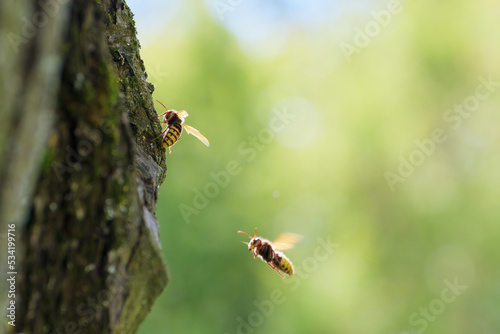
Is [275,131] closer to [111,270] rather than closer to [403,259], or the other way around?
[403,259]

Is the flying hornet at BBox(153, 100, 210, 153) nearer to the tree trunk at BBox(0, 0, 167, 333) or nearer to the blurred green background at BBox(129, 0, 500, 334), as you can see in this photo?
the tree trunk at BBox(0, 0, 167, 333)

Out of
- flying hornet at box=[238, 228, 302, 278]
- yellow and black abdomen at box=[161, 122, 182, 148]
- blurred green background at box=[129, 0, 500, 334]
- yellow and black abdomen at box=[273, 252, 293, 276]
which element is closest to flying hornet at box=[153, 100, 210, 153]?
yellow and black abdomen at box=[161, 122, 182, 148]

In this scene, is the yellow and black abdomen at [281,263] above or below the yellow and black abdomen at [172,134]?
below

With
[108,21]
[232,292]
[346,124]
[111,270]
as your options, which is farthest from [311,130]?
[111,270]

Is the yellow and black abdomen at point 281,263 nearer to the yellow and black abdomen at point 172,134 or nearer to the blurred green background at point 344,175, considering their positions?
the yellow and black abdomen at point 172,134

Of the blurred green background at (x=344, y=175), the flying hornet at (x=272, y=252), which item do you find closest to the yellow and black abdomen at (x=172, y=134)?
the flying hornet at (x=272, y=252)
